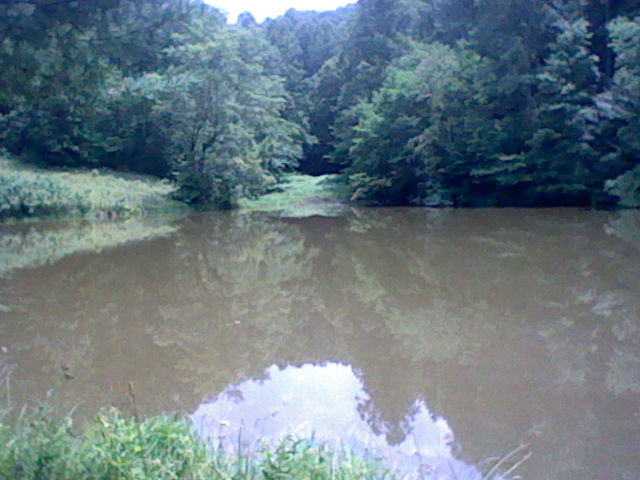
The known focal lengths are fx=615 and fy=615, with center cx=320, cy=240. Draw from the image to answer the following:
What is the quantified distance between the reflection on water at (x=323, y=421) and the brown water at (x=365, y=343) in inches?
0.8

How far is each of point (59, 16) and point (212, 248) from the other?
10420 millimetres

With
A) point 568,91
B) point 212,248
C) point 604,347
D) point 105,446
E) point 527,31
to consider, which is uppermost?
point 527,31

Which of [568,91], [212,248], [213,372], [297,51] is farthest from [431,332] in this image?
[297,51]

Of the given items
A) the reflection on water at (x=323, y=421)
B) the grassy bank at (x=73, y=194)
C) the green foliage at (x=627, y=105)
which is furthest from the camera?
the grassy bank at (x=73, y=194)

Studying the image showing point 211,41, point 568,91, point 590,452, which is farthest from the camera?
point 211,41

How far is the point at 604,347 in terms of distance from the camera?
232 inches

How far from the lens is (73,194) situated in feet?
63.0

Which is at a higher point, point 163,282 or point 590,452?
point 590,452

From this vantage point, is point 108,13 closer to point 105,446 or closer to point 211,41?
point 105,446

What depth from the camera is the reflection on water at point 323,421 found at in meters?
3.60

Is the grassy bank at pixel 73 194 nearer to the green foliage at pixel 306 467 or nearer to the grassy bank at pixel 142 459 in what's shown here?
the grassy bank at pixel 142 459

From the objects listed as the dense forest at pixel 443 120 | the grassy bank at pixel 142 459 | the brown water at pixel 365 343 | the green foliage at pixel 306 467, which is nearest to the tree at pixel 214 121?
the dense forest at pixel 443 120

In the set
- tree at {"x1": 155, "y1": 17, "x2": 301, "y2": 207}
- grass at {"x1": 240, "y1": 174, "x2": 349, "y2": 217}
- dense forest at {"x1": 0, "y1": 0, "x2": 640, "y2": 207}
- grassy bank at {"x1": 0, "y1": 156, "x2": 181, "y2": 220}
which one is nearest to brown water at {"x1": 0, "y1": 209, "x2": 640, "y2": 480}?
grassy bank at {"x1": 0, "y1": 156, "x2": 181, "y2": 220}

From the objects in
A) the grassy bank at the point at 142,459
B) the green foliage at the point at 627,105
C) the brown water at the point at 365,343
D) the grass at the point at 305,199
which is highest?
the green foliage at the point at 627,105
